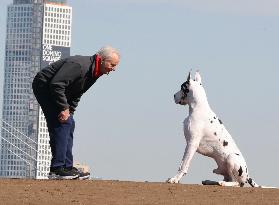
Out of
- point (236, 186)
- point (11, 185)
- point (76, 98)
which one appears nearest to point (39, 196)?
point (11, 185)

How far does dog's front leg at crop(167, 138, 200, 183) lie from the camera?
1997cm

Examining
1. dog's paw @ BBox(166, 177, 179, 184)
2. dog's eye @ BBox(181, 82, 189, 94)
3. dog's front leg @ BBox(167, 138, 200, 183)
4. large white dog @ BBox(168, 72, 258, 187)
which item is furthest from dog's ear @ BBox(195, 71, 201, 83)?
dog's paw @ BBox(166, 177, 179, 184)

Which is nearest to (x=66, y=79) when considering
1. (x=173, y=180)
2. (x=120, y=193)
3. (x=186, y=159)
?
(x=120, y=193)

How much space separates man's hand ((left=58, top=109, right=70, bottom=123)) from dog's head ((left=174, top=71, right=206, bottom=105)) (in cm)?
250

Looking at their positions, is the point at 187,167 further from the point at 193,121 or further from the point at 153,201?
the point at 153,201

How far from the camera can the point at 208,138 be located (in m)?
20.5

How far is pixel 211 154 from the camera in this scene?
2055cm

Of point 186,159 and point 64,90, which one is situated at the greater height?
point 64,90

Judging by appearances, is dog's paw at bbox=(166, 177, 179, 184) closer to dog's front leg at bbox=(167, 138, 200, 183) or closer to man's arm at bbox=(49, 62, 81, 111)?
dog's front leg at bbox=(167, 138, 200, 183)

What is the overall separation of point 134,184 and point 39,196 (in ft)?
6.53

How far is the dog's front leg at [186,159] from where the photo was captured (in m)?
20.0

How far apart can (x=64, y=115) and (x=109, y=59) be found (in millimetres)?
952

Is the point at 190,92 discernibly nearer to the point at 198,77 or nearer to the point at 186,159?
the point at 198,77

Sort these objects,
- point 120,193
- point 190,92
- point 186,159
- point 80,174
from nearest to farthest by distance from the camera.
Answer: point 120,193 < point 80,174 < point 186,159 < point 190,92
